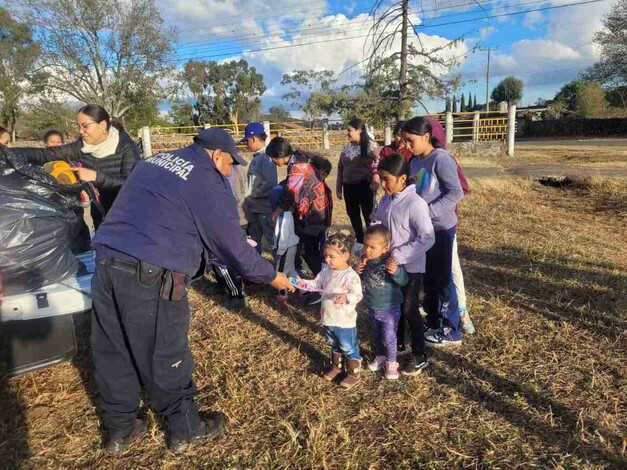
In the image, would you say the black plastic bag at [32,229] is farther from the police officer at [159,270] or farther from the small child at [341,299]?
the small child at [341,299]

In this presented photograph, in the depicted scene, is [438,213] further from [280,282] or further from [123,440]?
[123,440]

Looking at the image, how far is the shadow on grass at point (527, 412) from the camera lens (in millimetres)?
2225

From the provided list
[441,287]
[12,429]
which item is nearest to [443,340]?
[441,287]

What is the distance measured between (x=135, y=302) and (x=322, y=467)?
1196mm

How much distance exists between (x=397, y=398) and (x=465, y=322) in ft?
3.41

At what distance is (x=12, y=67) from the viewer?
2547 cm

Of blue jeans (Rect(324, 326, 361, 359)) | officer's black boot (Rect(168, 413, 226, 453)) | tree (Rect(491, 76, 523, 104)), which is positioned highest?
tree (Rect(491, 76, 523, 104))

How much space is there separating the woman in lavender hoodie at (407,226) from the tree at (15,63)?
1047 inches

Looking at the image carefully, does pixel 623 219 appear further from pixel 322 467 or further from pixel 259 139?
pixel 322 467

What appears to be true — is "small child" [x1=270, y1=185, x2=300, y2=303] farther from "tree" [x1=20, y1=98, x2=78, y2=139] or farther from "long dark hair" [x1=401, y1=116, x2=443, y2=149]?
"tree" [x1=20, y1=98, x2=78, y2=139]

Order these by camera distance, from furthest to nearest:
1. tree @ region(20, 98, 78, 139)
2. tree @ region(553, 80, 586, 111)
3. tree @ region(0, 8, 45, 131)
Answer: tree @ region(553, 80, 586, 111), tree @ region(20, 98, 78, 139), tree @ region(0, 8, 45, 131)

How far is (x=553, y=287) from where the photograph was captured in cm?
418

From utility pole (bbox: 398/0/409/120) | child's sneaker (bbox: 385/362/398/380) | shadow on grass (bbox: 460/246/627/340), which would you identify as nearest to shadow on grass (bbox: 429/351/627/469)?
child's sneaker (bbox: 385/362/398/380)

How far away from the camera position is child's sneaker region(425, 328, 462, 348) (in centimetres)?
328
